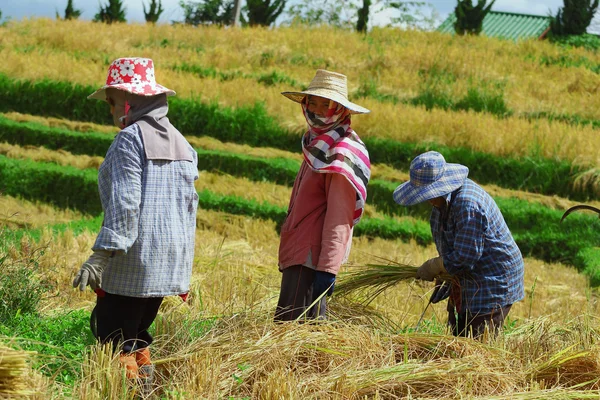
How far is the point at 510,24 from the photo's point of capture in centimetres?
3127

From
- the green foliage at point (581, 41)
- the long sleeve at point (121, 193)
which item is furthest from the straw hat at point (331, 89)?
the green foliage at point (581, 41)

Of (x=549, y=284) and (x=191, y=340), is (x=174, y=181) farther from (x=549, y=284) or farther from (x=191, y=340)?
(x=549, y=284)

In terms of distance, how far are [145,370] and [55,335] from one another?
0.84m

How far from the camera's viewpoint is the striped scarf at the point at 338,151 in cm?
366

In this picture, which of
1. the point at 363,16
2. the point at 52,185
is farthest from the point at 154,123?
the point at 363,16

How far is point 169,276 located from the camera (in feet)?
10.5

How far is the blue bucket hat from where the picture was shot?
3635 mm

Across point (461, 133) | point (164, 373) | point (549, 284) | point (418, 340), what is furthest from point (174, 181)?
point (461, 133)

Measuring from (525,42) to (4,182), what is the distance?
548 inches

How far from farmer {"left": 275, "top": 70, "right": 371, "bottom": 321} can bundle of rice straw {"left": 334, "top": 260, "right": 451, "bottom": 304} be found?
59 centimetres

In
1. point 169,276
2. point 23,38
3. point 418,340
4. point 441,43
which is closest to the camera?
point 169,276

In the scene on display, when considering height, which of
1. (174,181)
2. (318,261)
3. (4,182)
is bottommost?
(4,182)

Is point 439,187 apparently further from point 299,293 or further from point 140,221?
point 140,221

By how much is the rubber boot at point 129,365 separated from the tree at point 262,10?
2574 cm
